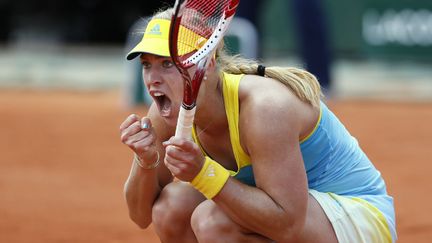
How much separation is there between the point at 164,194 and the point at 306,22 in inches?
233

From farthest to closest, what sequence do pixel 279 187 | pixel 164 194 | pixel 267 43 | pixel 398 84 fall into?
pixel 267 43 < pixel 398 84 < pixel 164 194 < pixel 279 187

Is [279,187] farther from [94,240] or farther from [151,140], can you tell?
[94,240]

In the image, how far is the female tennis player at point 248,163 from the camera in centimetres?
309

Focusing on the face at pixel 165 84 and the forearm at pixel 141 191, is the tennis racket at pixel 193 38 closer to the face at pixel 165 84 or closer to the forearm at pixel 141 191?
the face at pixel 165 84

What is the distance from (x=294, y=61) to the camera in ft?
41.4

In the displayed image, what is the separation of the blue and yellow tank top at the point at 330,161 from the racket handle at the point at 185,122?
320 millimetres

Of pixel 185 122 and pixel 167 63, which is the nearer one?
pixel 185 122

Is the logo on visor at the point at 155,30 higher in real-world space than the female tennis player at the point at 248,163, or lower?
higher

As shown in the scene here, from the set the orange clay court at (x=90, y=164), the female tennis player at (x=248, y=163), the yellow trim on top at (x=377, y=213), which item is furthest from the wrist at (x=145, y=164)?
the orange clay court at (x=90, y=164)

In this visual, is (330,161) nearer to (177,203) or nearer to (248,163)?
(248,163)

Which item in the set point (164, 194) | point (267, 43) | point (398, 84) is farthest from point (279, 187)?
point (267, 43)

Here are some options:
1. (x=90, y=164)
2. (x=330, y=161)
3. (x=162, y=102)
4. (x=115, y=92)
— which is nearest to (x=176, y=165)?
(x=162, y=102)

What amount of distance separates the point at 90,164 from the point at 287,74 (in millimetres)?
3623

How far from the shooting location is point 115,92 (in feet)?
36.8
